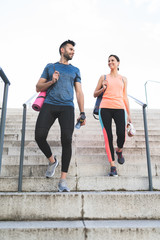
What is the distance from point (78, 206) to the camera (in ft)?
7.03

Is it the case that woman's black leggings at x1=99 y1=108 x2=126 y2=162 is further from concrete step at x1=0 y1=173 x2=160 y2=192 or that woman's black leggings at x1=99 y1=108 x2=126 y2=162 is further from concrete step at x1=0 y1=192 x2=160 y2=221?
concrete step at x1=0 y1=192 x2=160 y2=221

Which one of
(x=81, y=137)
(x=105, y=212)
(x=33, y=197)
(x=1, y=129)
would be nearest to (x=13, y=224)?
(x=33, y=197)

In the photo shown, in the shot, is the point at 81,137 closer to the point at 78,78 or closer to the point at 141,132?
the point at 141,132

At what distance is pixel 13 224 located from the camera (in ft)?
6.32

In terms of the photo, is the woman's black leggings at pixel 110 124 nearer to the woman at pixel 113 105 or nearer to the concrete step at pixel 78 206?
the woman at pixel 113 105

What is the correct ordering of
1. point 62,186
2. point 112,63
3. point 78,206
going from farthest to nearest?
point 112,63, point 62,186, point 78,206

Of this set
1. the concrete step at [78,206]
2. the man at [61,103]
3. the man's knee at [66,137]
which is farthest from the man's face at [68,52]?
the concrete step at [78,206]

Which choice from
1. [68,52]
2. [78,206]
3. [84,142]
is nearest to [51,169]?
[78,206]

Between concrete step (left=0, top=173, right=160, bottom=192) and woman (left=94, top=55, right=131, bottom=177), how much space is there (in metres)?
0.21

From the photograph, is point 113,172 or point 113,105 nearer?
point 113,172

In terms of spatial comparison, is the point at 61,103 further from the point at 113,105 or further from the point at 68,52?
the point at 113,105

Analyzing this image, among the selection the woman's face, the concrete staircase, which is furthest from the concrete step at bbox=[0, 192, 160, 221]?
the woman's face

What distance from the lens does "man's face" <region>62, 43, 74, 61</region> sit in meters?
2.85

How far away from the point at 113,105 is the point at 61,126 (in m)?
0.89
